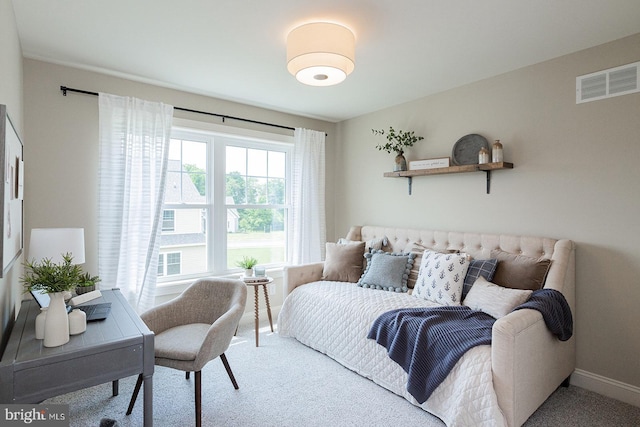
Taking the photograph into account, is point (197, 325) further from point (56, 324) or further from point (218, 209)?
point (218, 209)

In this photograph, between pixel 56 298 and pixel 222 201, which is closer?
pixel 56 298

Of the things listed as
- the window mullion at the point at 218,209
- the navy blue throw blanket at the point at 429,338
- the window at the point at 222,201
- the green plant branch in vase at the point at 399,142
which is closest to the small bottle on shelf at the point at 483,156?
the green plant branch in vase at the point at 399,142

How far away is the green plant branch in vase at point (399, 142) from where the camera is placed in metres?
3.73

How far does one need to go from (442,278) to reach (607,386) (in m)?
1.32

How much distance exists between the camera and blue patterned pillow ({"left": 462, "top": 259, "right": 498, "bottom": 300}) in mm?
2682

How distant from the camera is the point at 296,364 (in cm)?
290

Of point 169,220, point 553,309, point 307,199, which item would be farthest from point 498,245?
point 169,220

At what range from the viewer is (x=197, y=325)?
2492mm

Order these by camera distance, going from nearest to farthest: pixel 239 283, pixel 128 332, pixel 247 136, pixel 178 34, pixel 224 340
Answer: pixel 128 332 → pixel 224 340 → pixel 178 34 → pixel 239 283 → pixel 247 136

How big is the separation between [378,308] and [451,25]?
2009mm

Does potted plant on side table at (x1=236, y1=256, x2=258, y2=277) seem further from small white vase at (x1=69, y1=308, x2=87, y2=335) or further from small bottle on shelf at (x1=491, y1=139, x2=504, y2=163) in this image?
small bottle on shelf at (x1=491, y1=139, x2=504, y2=163)

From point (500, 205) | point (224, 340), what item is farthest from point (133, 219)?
point (500, 205)

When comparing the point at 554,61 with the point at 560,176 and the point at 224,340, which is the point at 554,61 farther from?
the point at 224,340

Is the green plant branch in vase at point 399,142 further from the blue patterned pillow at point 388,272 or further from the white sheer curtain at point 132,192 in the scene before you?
the white sheer curtain at point 132,192
